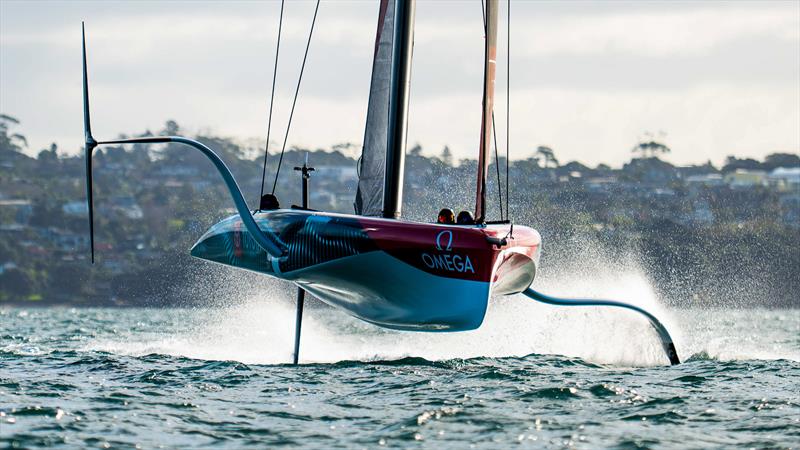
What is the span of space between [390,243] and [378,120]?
114 inches

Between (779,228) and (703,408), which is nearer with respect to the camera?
(703,408)

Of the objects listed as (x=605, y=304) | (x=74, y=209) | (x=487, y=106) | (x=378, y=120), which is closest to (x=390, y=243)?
(x=487, y=106)

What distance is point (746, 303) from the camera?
64.9 meters

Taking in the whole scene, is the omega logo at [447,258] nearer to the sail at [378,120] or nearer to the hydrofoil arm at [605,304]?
the hydrofoil arm at [605,304]

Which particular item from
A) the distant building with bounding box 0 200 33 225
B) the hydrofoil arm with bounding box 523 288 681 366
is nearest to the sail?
the hydrofoil arm with bounding box 523 288 681 366

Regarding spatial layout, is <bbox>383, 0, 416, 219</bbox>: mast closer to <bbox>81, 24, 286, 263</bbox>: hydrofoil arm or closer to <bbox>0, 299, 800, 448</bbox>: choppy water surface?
<bbox>81, 24, 286, 263</bbox>: hydrofoil arm

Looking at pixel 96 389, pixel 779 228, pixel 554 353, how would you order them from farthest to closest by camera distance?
pixel 779 228
pixel 554 353
pixel 96 389

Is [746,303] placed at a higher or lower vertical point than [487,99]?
lower

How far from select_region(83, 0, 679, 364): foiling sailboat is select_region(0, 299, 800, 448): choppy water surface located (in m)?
0.64

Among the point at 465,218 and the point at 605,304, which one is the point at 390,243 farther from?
the point at 605,304

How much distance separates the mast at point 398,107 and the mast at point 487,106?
725mm

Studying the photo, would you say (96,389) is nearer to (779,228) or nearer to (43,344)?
(43,344)

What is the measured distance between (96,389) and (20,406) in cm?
109

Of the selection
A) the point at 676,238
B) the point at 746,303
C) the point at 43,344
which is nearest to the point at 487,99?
the point at 43,344
